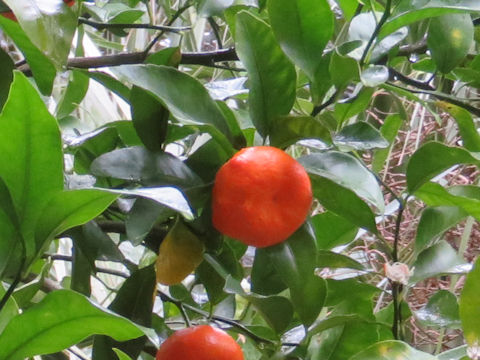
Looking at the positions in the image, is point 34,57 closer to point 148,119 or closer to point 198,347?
point 148,119

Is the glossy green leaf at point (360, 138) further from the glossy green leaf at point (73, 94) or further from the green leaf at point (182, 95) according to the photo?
the glossy green leaf at point (73, 94)

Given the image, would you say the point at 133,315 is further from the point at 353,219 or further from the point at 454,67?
the point at 454,67

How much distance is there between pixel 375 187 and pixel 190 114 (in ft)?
0.44

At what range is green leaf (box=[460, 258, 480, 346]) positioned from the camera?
528 millimetres

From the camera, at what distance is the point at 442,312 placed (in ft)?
2.29

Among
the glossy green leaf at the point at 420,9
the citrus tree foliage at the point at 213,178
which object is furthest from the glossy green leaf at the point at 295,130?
the glossy green leaf at the point at 420,9

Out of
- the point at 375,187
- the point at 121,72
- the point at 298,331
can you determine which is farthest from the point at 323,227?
the point at 121,72

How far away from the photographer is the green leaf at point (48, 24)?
462mm

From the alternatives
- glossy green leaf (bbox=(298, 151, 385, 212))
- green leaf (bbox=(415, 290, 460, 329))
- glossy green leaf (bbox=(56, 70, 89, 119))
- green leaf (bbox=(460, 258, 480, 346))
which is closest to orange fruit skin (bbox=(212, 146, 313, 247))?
glossy green leaf (bbox=(298, 151, 385, 212))

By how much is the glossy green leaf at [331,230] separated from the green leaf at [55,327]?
0.30 metres

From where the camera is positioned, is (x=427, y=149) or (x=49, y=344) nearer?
(x=49, y=344)

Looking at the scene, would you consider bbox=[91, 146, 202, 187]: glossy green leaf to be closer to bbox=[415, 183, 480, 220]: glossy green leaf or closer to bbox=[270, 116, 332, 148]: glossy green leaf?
bbox=[270, 116, 332, 148]: glossy green leaf

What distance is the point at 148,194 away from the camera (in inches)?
15.4

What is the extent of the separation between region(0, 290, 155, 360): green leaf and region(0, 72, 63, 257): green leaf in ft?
0.15
